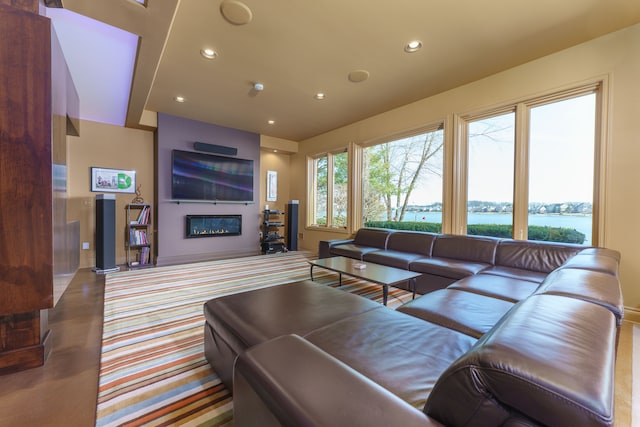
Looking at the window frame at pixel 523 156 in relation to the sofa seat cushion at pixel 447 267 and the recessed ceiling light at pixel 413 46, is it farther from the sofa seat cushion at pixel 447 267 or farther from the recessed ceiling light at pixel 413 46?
the recessed ceiling light at pixel 413 46

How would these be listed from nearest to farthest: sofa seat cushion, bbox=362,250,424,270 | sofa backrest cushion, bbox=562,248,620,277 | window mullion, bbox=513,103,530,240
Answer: sofa backrest cushion, bbox=562,248,620,277 → window mullion, bbox=513,103,530,240 → sofa seat cushion, bbox=362,250,424,270

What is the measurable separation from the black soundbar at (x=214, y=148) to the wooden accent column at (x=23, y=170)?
3410 millimetres

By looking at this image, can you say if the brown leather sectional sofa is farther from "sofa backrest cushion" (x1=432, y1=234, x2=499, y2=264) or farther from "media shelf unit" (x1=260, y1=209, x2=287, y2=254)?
"media shelf unit" (x1=260, y1=209, x2=287, y2=254)

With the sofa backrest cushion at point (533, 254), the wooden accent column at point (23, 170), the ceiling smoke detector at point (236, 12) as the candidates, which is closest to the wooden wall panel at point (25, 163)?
the wooden accent column at point (23, 170)

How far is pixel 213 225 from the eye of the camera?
5344mm

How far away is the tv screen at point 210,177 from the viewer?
15.9 ft

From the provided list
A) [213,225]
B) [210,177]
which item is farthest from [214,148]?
[213,225]

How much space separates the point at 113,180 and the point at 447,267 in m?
5.54

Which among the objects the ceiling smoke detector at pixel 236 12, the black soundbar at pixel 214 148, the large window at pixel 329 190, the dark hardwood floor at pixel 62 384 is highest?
the ceiling smoke detector at pixel 236 12

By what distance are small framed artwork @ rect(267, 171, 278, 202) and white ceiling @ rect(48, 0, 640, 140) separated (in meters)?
2.48

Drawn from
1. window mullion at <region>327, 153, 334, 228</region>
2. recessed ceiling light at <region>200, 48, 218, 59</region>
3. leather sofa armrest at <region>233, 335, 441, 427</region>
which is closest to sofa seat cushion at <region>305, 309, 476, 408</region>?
leather sofa armrest at <region>233, 335, 441, 427</region>

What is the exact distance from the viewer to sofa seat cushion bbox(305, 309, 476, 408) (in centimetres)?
90

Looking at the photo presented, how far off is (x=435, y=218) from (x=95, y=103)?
17.9ft

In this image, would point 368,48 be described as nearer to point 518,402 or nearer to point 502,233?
point 502,233
